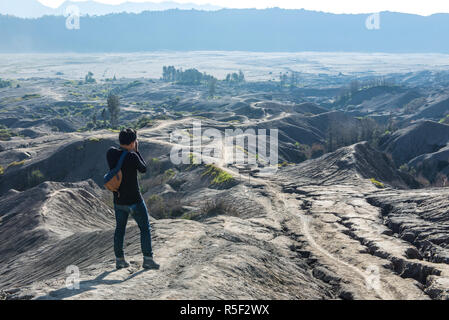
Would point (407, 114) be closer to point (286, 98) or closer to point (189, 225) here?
point (286, 98)

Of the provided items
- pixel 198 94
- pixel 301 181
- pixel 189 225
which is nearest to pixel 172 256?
pixel 189 225

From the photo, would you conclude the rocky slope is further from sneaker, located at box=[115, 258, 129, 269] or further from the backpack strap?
the backpack strap

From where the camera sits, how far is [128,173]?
9289mm

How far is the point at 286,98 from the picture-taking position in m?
180

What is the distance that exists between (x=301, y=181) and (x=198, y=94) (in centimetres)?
14936

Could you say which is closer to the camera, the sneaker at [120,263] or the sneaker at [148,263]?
the sneaker at [148,263]

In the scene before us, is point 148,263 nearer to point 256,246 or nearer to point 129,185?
point 129,185

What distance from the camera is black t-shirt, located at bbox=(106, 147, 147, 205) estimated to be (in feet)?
30.3

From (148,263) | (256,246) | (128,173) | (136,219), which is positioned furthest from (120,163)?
(256,246)

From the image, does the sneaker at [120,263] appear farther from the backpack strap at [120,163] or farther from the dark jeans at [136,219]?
the backpack strap at [120,163]

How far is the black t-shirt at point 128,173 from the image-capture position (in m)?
9.25

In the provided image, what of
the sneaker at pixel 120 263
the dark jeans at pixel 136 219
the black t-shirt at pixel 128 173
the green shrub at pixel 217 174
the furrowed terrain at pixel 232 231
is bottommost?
the green shrub at pixel 217 174

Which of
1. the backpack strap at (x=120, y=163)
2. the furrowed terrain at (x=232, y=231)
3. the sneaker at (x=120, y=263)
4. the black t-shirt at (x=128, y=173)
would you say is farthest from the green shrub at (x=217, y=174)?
the backpack strap at (x=120, y=163)

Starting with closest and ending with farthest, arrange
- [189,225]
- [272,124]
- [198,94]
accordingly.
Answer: [189,225] → [272,124] → [198,94]
